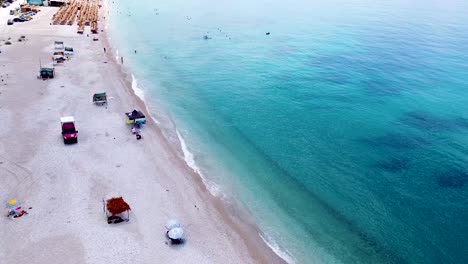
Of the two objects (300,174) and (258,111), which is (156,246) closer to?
(300,174)

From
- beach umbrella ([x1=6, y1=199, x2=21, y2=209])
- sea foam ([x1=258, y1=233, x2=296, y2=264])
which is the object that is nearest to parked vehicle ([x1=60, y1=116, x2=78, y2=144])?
beach umbrella ([x1=6, y1=199, x2=21, y2=209])

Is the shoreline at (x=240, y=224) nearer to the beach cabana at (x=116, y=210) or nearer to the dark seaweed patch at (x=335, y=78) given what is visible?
the beach cabana at (x=116, y=210)

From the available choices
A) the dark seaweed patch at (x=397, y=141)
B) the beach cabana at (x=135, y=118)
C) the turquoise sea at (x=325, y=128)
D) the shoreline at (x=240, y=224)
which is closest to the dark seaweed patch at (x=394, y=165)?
the turquoise sea at (x=325, y=128)

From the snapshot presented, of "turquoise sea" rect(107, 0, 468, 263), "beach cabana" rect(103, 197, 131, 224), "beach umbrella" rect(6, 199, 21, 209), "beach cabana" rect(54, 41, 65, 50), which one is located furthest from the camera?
"beach cabana" rect(54, 41, 65, 50)

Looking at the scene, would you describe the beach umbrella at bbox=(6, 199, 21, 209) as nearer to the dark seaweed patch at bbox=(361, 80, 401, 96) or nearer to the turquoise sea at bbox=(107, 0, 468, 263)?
the turquoise sea at bbox=(107, 0, 468, 263)

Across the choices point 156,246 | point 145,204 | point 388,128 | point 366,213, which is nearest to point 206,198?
point 145,204

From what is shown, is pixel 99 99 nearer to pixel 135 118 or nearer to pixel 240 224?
pixel 135 118
